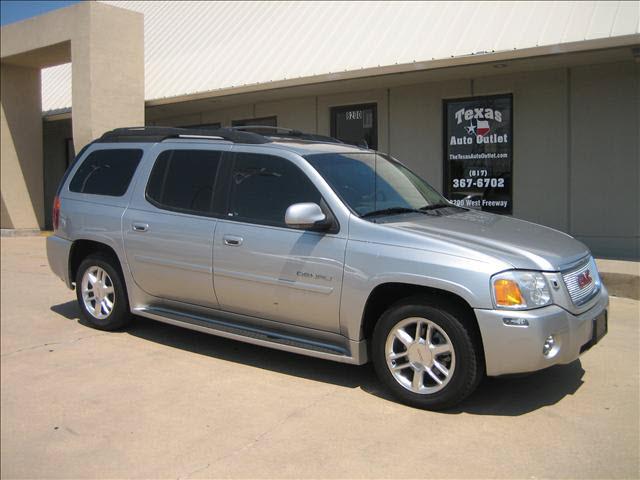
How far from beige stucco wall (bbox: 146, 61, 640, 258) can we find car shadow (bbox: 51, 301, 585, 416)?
4.89 metres

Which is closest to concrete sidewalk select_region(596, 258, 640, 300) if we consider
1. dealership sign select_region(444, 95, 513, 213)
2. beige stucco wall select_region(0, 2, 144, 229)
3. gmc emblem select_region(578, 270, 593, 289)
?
dealership sign select_region(444, 95, 513, 213)

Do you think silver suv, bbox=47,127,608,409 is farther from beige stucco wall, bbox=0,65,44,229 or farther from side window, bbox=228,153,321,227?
beige stucco wall, bbox=0,65,44,229

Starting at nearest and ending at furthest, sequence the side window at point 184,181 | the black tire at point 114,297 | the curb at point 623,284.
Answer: the side window at point 184,181, the black tire at point 114,297, the curb at point 623,284

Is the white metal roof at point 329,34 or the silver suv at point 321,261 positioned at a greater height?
the white metal roof at point 329,34

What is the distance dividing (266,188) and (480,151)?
21.0 feet

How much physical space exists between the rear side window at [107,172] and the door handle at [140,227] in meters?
0.47

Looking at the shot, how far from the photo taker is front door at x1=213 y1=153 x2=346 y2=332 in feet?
15.9

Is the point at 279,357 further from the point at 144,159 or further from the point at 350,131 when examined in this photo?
the point at 350,131

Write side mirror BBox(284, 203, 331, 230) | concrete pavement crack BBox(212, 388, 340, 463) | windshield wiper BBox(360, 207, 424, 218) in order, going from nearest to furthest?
concrete pavement crack BBox(212, 388, 340, 463)
side mirror BBox(284, 203, 331, 230)
windshield wiper BBox(360, 207, 424, 218)

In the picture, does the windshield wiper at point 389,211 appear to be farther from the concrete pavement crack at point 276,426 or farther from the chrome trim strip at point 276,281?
the concrete pavement crack at point 276,426

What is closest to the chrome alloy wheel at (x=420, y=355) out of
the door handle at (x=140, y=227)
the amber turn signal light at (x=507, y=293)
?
the amber turn signal light at (x=507, y=293)

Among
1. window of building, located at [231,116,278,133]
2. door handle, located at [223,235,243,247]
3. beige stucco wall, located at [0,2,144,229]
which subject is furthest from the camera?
window of building, located at [231,116,278,133]

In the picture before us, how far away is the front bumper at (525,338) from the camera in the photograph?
412 cm

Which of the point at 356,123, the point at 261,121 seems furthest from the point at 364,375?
the point at 261,121
